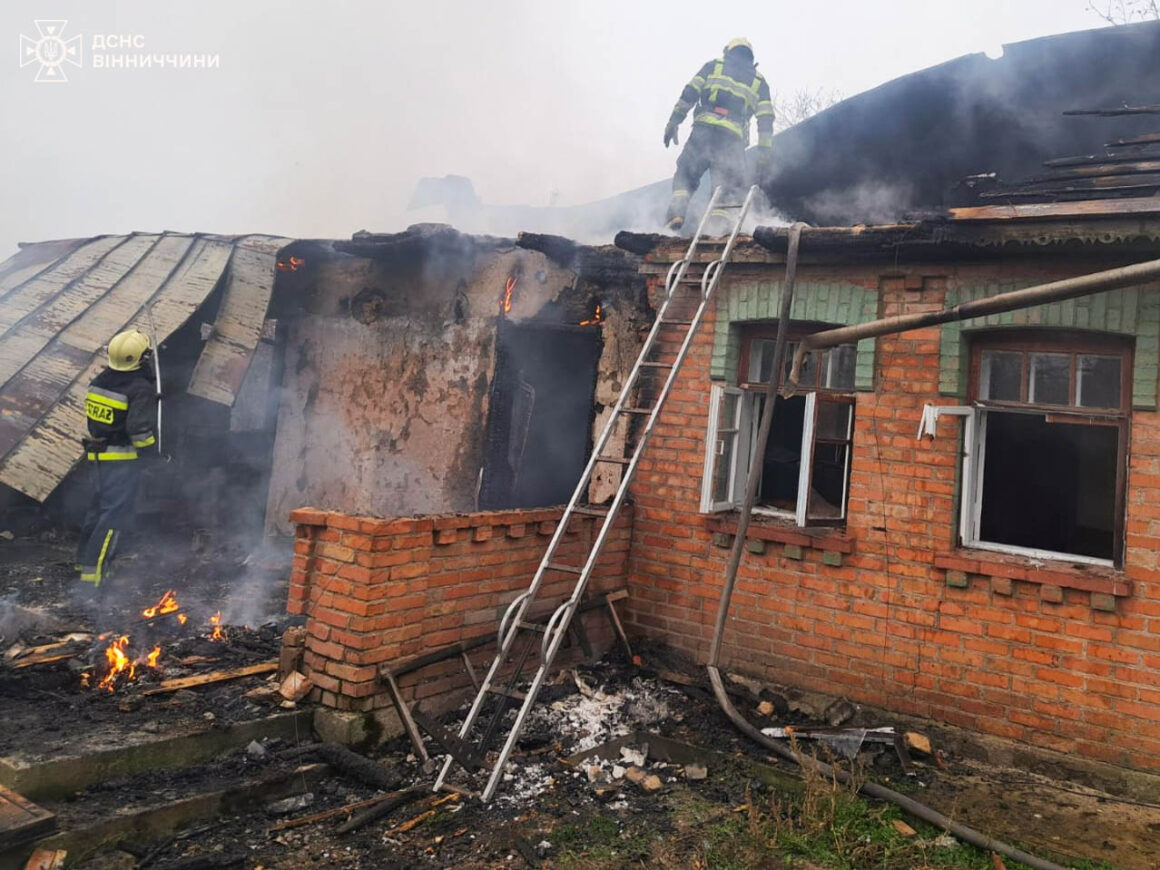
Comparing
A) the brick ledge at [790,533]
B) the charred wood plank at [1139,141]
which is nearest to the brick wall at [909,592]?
the brick ledge at [790,533]

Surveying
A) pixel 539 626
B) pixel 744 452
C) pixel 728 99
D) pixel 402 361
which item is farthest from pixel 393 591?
pixel 728 99

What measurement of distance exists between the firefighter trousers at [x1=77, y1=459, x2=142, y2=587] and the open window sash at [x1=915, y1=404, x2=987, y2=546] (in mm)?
6552

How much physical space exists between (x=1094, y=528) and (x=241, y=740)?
26.0 feet

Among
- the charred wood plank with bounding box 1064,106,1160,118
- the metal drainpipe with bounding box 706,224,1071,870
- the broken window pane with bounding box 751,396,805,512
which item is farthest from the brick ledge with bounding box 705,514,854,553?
the charred wood plank with bounding box 1064,106,1160,118

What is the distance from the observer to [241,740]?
4.14 metres

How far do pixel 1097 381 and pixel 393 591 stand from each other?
470 cm

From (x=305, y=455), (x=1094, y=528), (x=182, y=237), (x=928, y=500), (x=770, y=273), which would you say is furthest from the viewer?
Result: (x=182, y=237)

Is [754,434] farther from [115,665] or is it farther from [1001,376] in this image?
[115,665]

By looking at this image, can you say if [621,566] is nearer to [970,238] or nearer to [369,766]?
[369,766]

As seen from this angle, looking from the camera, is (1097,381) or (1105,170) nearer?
(1097,381)

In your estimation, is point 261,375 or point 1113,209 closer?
point 1113,209

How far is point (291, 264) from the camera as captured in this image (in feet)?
28.5

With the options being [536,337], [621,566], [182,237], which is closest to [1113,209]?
[621,566]

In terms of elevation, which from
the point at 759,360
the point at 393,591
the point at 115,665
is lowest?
the point at 115,665
